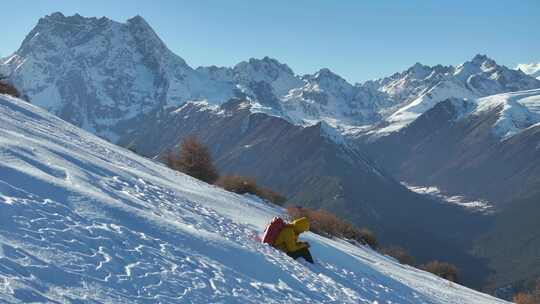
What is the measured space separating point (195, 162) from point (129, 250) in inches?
1501

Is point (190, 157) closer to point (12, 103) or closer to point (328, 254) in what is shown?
point (12, 103)

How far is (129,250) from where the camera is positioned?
13.1m

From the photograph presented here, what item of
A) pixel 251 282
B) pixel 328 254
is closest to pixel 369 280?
pixel 328 254

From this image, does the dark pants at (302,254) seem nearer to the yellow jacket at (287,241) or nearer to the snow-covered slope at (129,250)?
the yellow jacket at (287,241)

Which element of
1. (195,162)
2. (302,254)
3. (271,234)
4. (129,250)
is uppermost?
(195,162)

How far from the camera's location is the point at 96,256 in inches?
478

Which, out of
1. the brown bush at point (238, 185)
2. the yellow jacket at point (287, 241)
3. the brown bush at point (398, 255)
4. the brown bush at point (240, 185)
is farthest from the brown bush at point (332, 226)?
the yellow jacket at point (287, 241)

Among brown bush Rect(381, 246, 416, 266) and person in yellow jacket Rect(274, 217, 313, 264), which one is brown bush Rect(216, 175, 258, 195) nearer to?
brown bush Rect(381, 246, 416, 266)

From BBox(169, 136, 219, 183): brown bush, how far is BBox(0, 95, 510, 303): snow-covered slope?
2722 cm

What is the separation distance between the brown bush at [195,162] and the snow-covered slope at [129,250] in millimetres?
27224

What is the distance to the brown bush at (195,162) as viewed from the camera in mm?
50531

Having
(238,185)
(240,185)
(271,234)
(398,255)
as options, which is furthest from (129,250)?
(398,255)

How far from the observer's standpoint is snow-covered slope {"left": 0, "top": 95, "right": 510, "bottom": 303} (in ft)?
36.0

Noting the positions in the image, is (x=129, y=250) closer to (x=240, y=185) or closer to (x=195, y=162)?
(x=240, y=185)
